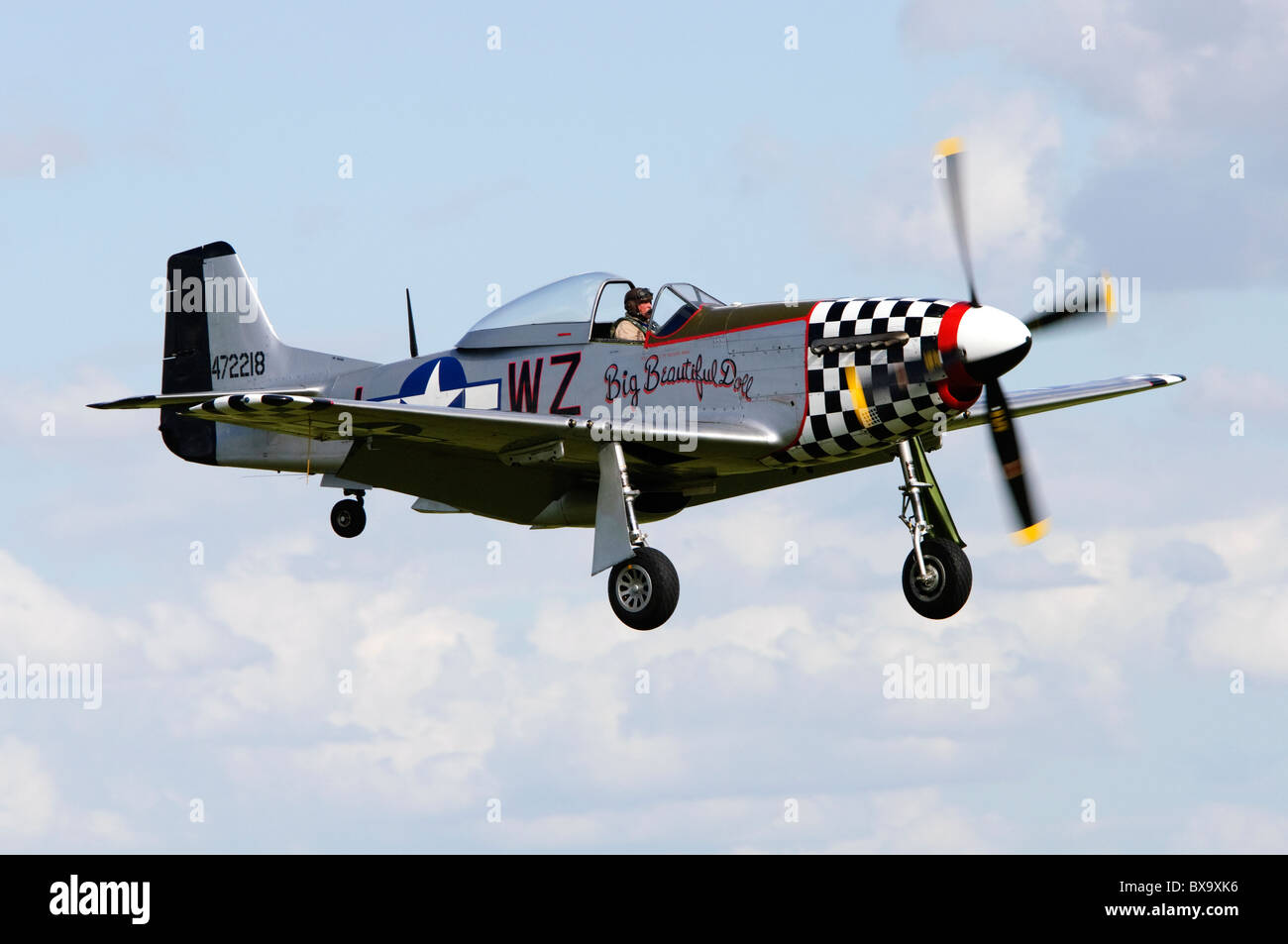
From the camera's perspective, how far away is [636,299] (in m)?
16.5

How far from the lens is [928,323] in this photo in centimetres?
1487

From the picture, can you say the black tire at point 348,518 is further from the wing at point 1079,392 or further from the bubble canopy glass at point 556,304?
the wing at point 1079,392

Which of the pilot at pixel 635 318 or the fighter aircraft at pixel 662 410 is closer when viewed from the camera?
the fighter aircraft at pixel 662 410

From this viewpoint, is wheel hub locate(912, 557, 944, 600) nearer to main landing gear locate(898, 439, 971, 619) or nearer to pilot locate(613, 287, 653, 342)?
main landing gear locate(898, 439, 971, 619)

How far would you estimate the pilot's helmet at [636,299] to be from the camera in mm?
16453

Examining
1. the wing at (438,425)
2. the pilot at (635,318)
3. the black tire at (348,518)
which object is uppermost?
the pilot at (635,318)

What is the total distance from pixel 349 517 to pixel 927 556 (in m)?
6.85

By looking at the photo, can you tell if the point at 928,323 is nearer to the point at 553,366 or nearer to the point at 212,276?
the point at 553,366

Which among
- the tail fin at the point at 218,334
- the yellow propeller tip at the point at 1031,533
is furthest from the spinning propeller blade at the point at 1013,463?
the tail fin at the point at 218,334

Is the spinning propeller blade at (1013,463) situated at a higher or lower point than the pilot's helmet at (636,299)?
lower

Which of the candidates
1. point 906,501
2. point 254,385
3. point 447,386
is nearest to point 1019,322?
point 906,501

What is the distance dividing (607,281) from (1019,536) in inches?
182

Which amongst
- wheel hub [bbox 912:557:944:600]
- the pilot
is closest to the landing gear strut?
the pilot

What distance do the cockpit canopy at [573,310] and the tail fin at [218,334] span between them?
13.7ft
